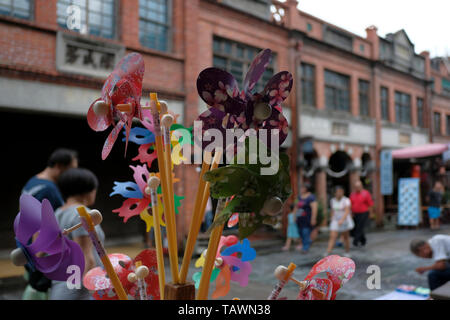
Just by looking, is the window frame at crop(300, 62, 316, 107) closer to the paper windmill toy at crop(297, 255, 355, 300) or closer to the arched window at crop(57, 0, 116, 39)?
the arched window at crop(57, 0, 116, 39)

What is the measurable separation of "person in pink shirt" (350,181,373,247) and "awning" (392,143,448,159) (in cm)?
400

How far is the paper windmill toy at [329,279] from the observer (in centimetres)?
78

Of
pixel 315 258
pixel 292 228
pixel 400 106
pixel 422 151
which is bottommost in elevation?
pixel 292 228

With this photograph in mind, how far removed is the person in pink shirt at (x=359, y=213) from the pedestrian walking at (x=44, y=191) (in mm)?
5959

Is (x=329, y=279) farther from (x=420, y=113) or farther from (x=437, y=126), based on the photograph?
(x=437, y=126)

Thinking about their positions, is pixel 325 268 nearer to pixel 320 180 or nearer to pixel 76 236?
pixel 76 236

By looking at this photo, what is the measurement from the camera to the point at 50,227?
0.71 metres

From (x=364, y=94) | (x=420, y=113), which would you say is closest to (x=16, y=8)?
(x=364, y=94)

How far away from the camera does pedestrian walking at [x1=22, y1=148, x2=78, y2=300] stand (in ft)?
6.51

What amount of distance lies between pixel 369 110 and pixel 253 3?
5.59m

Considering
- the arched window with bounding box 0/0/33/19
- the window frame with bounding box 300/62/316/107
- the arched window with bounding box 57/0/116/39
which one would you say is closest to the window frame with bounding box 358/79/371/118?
the window frame with bounding box 300/62/316/107

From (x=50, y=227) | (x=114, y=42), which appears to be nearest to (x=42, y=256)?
(x=50, y=227)

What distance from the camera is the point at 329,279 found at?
80 cm

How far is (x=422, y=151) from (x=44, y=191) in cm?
1079
